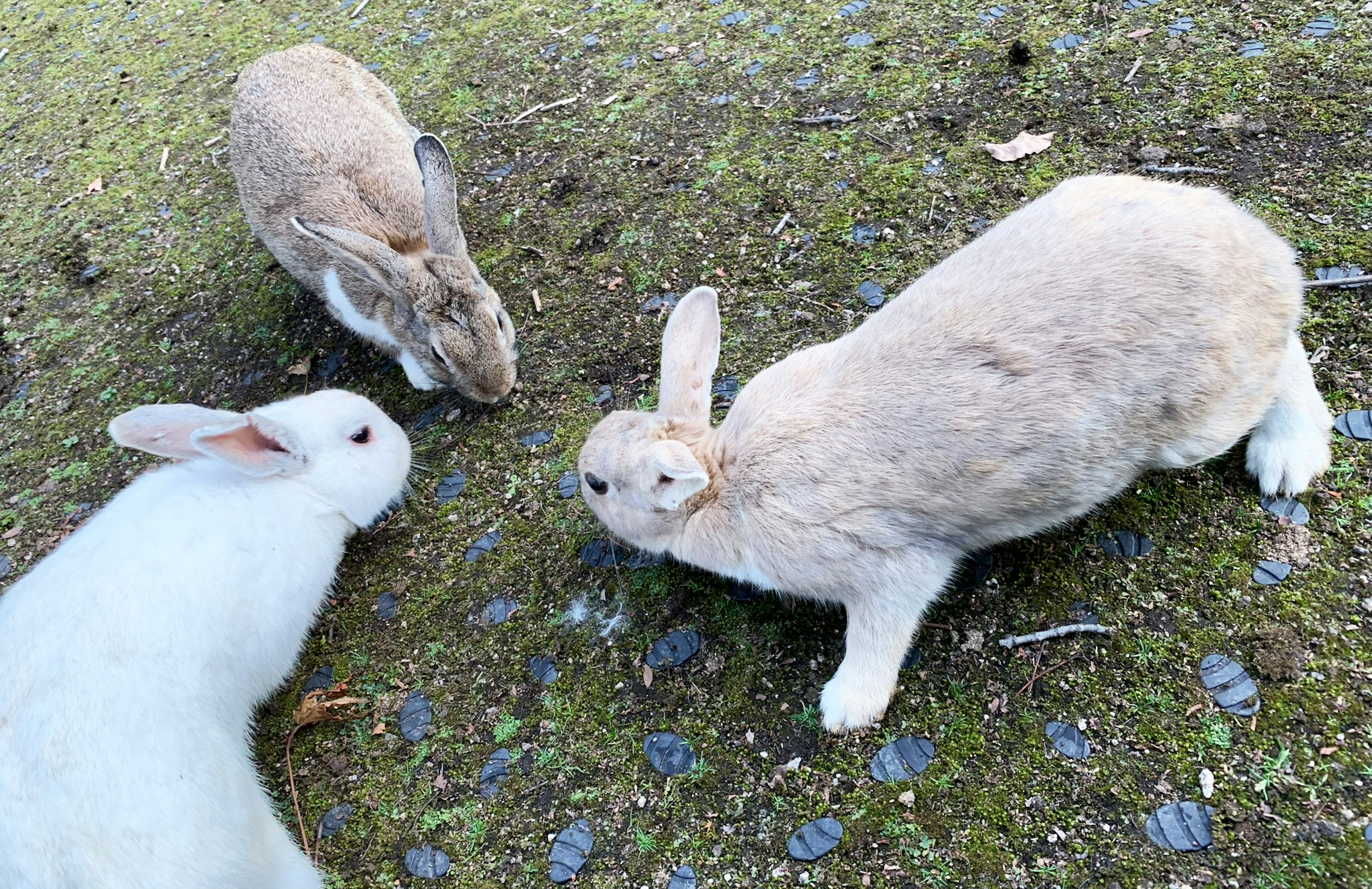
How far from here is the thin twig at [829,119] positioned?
5.17m

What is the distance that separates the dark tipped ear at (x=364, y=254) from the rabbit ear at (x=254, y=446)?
0.93m

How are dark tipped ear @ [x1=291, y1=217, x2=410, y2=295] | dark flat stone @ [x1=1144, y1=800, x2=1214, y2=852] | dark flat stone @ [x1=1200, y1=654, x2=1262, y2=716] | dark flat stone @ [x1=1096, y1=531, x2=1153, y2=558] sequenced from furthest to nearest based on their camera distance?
dark tipped ear @ [x1=291, y1=217, x2=410, y2=295], dark flat stone @ [x1=1096, y1=531, x2=1153, y2=558], dark flat stone @ [x1=1200, y1=654, x2=1262, y2=716], dark flat stone @ [x1=1144, y1=800, x2=1214, y2=852]

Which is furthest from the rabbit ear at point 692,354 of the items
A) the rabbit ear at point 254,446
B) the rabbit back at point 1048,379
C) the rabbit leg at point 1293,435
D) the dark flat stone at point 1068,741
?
the rabbit leg at point 1293,435

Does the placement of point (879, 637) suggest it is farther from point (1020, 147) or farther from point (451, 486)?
point (1020, 147)

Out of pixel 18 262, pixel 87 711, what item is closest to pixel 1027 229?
pixel 87 711

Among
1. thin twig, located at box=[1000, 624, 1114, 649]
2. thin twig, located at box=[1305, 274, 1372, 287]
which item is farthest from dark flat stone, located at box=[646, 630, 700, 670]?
thin twig, located at box=[1305, 274, 1372, 287]

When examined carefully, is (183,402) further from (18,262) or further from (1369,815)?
(1369,815)

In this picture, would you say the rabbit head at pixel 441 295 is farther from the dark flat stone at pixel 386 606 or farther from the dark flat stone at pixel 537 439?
the dark flat stone at pixel 386 606

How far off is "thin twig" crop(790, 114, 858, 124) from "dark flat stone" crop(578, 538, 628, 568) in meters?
3.10

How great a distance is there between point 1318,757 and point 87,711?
424 cm

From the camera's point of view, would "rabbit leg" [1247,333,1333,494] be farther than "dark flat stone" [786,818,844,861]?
Yes

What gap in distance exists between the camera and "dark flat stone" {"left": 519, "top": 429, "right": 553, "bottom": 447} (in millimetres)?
4254

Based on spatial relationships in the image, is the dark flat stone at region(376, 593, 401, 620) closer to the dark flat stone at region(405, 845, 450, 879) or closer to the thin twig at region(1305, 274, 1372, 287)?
the dark flat stone at region(405, 845, 450, 879)

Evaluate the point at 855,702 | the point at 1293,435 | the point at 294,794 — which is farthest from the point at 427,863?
the point at 1293,435
